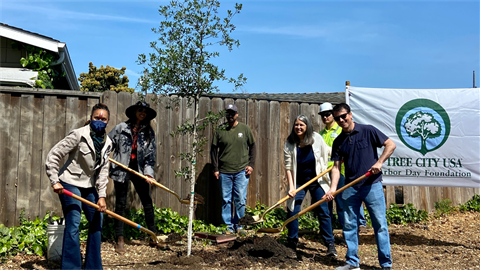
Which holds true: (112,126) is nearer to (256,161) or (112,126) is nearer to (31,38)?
(256,161)

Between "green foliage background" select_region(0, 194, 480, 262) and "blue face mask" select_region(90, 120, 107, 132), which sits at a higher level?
"blue face mask" select_region(90, 120, 107, 132)

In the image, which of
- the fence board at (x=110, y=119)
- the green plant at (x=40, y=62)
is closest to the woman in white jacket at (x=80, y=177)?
the fence board at (x=110, y=119)

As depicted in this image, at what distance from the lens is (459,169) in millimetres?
7039

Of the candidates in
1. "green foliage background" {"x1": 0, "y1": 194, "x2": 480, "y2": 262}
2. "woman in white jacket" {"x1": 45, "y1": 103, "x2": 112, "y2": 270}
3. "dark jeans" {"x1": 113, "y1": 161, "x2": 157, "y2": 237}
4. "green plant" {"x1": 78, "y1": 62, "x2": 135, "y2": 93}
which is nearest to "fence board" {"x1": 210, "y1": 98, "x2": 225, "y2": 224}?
"green foliage background" {"x1": 0, "y1": 194, "x2": 480, "y2": 262}

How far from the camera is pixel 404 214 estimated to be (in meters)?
8.19

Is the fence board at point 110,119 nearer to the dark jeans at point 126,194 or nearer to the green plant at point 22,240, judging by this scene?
the dark jeans at point 126,194

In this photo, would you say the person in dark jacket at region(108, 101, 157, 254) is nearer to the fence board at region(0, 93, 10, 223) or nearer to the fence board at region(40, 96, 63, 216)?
the fence board at region(40, 96, 63, 216)

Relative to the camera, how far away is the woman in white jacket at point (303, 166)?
5.69 metres

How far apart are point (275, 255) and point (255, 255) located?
0.89ft

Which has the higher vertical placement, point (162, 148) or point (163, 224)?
point (162, 148)

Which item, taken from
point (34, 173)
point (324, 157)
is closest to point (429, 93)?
point (324, 157)

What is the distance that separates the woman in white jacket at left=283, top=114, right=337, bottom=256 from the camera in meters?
5.69

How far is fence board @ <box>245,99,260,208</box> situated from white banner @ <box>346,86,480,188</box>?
1.73 meters


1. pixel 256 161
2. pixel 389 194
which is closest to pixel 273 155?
pixel 256 161
